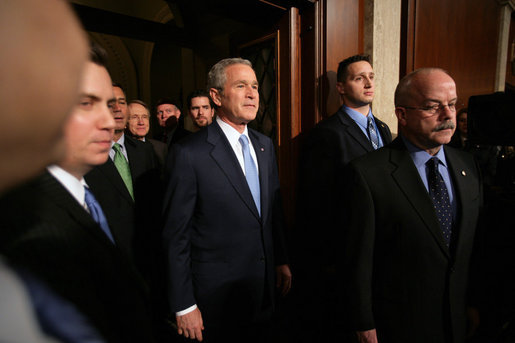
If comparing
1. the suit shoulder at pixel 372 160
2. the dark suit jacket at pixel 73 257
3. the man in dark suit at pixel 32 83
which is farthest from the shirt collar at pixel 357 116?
the man in dark suit at pixel 32 83

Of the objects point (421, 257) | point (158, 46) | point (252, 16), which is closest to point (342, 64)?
point (252, 16)

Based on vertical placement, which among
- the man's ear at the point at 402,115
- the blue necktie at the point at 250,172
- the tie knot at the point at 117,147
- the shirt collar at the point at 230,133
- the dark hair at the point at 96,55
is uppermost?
the dark hair at the point at 96,55

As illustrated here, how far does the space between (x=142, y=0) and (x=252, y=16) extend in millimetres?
5389

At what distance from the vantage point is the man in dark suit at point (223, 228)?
1.50 meters

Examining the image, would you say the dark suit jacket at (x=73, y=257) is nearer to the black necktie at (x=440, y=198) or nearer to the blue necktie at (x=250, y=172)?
the blue necktie at (x=250, y=172)

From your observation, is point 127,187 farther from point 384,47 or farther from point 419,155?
point 384,47

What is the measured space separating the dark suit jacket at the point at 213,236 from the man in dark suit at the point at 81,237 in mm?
734

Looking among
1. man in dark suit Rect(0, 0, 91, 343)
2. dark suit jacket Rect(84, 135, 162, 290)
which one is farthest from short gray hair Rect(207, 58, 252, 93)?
man in dark suit Rect(0, 0, 91, 343)

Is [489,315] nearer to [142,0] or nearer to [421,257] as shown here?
[421,257]

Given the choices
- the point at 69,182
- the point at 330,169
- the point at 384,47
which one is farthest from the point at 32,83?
the point at 384,47

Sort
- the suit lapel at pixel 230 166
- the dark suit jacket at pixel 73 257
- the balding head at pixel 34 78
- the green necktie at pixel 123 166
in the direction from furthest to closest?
the green necktie at pixel 123 166
the suit lapel at pixel 230 166
the dark suit jacket at pixel 73 257
the balding head at pixel 34 78

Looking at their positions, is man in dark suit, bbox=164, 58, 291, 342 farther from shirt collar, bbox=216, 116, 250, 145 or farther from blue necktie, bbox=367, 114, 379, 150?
blue necktie, bbox=367, 114, 379, 150

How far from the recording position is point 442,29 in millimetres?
3236

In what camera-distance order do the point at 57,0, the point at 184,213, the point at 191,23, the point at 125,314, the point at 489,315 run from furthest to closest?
1. the point at 191,23
2. the point at 489,315
3. the point at 184,213
4. the point at 125,314
5. the point at 57,0
